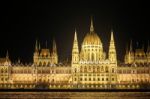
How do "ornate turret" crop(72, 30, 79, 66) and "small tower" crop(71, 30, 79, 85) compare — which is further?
"ornate turret" crop(72, 30, 79, 66)

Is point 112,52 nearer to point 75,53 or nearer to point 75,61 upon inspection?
point 75,53

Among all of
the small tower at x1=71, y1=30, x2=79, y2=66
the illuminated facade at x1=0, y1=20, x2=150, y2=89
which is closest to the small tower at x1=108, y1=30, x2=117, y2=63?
the illuminated facade at x1=0, y1=20, x2=150, y2=89

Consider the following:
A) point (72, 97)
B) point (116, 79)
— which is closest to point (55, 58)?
point (116, 79)

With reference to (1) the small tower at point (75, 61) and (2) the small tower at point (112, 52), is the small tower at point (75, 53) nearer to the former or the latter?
(1) the small tower at point (75, 61)

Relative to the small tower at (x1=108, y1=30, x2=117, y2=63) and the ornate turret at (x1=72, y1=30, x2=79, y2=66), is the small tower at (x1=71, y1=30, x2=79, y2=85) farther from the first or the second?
the small tower at (x1=108, y1=30, x2=117, y2=63)

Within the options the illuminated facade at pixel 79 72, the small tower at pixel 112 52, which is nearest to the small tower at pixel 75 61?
the illuminated facade at pixel 79 72

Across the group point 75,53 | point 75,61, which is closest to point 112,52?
point 75,53

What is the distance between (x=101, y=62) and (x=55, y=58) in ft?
54.0

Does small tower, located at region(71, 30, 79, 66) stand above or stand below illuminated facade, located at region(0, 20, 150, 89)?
above

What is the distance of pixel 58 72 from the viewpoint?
190250mm

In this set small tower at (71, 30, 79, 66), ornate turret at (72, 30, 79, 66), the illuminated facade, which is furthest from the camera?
ornate turret at (72, 30, 79, 66)

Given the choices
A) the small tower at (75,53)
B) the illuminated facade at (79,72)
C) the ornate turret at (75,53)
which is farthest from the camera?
the ornate turret at (75,53)

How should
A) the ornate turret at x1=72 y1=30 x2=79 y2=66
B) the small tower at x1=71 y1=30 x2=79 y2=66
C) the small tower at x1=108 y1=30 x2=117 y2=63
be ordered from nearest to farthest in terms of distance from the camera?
the small tower at x1=108 y1=30 x2=117 y2=63
the small tower at x1=71 y1=30 x2=79 y2=66
the ornate turret at x1=72 y1=30 x2=79 y2=66

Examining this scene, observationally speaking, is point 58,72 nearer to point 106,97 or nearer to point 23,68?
point 23,68
